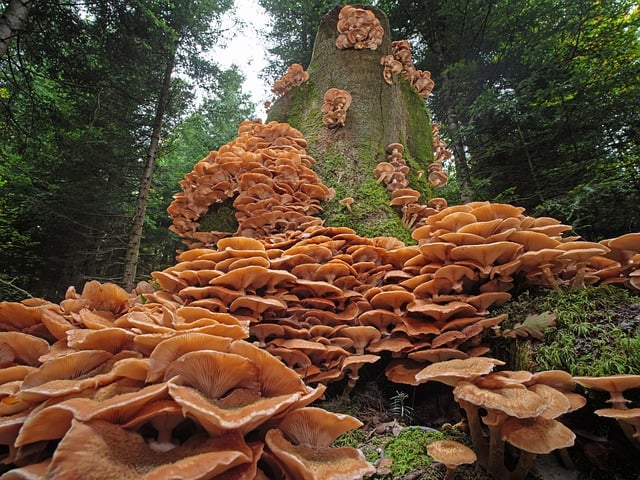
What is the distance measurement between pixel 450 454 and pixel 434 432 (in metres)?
0.68

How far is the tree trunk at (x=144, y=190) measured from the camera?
9195mm

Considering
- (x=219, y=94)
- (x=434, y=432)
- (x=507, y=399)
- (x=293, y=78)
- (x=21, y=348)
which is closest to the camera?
(x=507, y=399)

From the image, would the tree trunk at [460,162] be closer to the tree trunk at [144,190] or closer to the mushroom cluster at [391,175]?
the mushroom cluster at [391,175]

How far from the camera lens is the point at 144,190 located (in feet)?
32.1

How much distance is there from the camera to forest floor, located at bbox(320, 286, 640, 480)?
1799mm

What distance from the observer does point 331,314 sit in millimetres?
2770

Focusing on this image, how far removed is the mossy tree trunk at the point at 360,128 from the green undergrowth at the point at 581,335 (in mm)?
1879

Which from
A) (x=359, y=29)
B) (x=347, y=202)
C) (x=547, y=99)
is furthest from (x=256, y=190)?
(x=547, y=99)

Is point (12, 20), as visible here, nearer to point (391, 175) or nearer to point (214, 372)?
point (391, 175)

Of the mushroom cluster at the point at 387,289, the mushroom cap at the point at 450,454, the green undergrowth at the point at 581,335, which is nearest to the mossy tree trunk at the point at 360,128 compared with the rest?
the mushroom cluster at the point at 387,289

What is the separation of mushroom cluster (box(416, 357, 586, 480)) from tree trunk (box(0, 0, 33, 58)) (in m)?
7.84

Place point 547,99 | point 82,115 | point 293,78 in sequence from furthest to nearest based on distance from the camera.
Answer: point 82,115
point 547,99
point 293,78

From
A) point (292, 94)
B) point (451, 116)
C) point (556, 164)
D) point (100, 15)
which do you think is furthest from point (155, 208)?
point (556, 164)

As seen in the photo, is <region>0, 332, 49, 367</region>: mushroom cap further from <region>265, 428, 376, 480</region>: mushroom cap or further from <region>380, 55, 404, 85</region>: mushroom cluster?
<region>380, 55, 404, 85</region>: mushroom cluster
